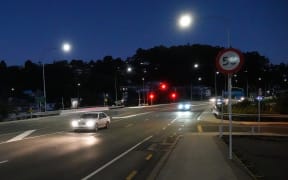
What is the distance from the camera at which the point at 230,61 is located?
572 inches

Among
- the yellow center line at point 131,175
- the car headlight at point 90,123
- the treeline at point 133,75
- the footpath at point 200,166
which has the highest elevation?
the treeline at point 133,75

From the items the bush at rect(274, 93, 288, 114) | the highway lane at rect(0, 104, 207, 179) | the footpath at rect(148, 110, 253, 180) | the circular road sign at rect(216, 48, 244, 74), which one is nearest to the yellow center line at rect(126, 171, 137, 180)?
the highway lane at rect(0, 104, 207, 179)

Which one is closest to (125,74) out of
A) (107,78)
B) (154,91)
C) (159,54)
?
(159,54)

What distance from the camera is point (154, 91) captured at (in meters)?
140

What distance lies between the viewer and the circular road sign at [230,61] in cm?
1440

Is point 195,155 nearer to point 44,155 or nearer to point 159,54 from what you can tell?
point 44,155

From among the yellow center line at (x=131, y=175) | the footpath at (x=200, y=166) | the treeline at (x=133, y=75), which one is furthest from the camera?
the treeline at (x=133, y=75)

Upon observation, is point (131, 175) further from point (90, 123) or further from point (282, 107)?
point (282, 107)

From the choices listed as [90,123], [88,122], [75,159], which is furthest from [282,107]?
[75,159]

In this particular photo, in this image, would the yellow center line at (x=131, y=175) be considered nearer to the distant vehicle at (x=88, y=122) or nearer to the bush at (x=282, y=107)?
the distant vehicle at (x=88, y=122)

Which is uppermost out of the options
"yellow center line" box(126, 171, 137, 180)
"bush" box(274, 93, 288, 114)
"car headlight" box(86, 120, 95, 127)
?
"bush" box(274, 93, 288, 114)

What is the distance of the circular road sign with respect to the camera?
1440cm

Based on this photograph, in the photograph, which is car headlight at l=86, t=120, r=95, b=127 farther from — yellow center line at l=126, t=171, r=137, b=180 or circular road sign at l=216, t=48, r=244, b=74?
circular road sign at l=216, t=48, r=244, b=74

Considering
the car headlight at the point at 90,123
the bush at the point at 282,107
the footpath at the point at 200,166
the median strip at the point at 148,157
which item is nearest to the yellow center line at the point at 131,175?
the footpath at the point at 200,166
